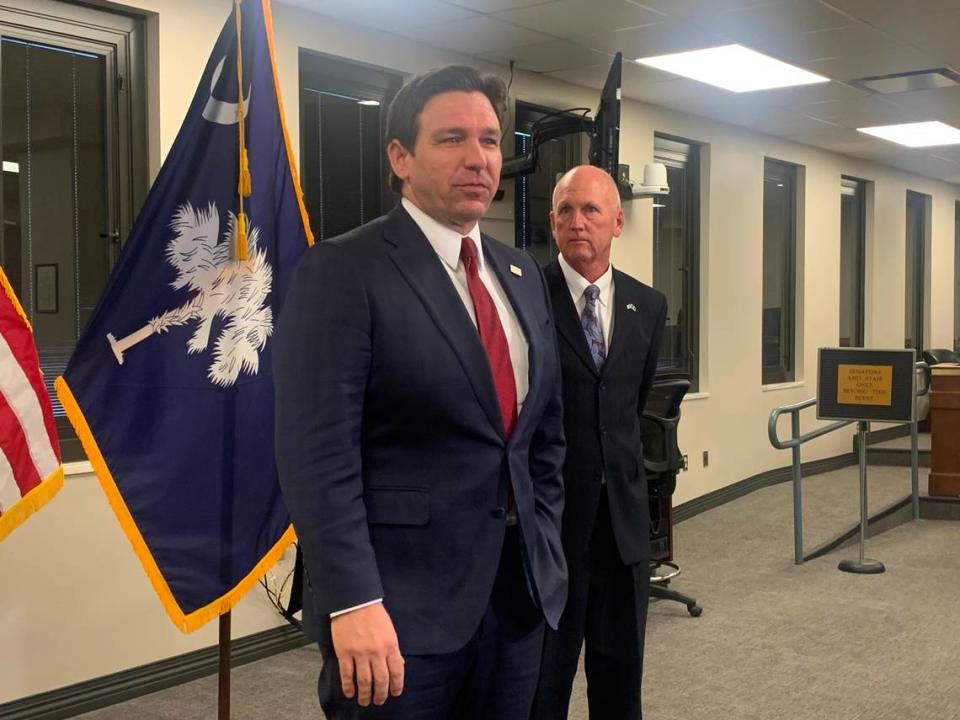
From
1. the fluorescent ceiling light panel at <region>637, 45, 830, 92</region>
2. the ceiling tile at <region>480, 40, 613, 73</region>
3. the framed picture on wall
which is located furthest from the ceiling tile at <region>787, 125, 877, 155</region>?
the framed picture on wall

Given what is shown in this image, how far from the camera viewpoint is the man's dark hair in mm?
1508

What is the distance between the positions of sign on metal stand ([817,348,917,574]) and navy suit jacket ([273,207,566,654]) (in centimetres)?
402

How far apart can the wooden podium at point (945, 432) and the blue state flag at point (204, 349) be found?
5042 mm

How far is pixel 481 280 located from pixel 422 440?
28 centimetres

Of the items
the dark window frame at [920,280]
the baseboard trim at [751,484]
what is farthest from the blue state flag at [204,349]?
the dark window frame at [920,280]

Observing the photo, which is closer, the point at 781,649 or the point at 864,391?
the point at 781,649

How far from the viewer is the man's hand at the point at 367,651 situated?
1358mm

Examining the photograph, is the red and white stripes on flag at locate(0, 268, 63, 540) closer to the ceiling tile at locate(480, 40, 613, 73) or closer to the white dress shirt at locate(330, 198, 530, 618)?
the white dress shirt at locate(330, 198, 530, 618)

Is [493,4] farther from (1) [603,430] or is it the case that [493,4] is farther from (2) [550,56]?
(1) [603,430]

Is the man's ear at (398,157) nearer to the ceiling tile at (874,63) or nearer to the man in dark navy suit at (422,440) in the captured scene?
the man in dark navy suit at (422,440)

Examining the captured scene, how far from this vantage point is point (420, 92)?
4.96 ft

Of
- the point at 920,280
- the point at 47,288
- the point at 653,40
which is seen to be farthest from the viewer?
the point at 920,280

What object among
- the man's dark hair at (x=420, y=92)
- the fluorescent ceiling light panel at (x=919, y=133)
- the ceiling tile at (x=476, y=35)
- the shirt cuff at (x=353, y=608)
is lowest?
the shirt cuff at (x=353, y=608)

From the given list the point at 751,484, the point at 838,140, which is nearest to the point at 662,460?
the point at 751,484
